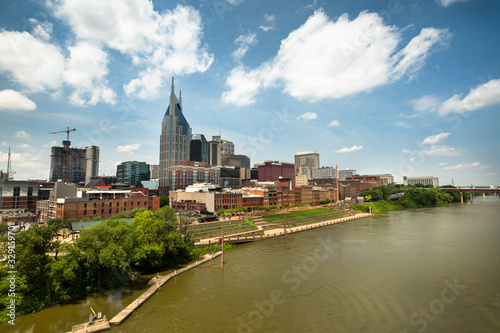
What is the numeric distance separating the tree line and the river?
1.76 m

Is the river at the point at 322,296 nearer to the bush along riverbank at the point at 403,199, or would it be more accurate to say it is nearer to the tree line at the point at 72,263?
the tree line at the point at 72,263

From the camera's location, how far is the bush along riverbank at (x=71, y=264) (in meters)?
24.8

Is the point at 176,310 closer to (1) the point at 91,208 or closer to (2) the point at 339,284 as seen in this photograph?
(2) the point at 339,284

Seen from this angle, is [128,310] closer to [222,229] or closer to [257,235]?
[222,229]

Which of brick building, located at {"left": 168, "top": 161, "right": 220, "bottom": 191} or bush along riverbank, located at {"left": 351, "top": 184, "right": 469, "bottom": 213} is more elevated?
brick building, located at {"left": 168, "top": 161, "right": 220, "bottom": 191}

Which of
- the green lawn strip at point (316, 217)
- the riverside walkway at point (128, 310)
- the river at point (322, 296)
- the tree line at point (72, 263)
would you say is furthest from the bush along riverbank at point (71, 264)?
the green lawn strip at point (316, 217)

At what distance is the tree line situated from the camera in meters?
24.9

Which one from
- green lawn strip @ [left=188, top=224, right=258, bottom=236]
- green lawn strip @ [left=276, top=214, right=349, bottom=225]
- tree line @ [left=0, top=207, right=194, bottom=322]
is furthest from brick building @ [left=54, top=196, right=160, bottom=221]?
green lawn strip @ [left=276, top=214, right=349, bottom=225]

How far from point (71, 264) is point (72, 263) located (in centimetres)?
13

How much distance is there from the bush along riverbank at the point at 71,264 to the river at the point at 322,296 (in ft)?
5.42

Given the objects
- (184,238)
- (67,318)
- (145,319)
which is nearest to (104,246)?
(67,318)

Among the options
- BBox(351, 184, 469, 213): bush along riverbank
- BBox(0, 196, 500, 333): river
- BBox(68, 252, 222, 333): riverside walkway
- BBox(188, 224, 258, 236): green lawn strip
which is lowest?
BBox(0, 196, 500, 333): river

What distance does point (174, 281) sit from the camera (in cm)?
3541

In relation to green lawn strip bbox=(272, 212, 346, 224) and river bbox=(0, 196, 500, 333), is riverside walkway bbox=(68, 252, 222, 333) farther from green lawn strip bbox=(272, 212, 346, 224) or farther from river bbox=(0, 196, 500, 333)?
green lawn strip bbox=(272, 212, 346, 224)
